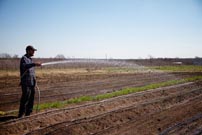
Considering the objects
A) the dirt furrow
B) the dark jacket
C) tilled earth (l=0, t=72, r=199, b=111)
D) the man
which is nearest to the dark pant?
the man

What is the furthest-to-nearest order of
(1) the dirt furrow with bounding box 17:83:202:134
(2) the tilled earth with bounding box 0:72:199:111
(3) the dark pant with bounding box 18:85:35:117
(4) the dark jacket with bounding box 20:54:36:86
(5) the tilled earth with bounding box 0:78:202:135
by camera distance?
(2) the tilled earth with bounding box 0:72:199:111 < (3) the dark pant with bounding box 18:85:35:117 < (4) the dark jacket with bounding box 20:54:36:86 < (1) the dirt furrow with bounding box 17:83:202:134 < (5) the tilled earth with bounding box 0:78:202:135

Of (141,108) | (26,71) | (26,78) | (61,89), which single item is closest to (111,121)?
(141,108)

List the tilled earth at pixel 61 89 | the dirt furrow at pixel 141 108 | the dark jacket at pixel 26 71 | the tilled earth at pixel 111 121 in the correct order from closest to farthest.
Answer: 1. the tilled earth at pixel 111 121
2. the dirt furrow at pixel 141 108
3. the dark jacket at pixel 26 71
4. the tilled earth at pixel 61 89

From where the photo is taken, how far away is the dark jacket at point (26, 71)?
679 centimetres

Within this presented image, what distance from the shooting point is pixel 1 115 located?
764cm

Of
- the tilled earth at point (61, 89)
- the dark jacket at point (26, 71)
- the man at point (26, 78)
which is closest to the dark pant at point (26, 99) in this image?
the man at point (26, 78)

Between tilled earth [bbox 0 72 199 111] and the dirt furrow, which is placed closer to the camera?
the dirt furrow

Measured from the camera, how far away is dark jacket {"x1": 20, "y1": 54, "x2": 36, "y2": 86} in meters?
6.79

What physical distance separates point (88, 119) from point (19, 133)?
2.16 metres

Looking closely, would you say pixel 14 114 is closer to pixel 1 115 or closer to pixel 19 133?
pixel 1 115

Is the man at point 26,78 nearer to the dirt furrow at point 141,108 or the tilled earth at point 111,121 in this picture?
the tilled earth at point 111,121

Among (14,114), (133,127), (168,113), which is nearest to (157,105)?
(168,113)

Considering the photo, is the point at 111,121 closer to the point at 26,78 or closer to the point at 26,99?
the point at 26,99

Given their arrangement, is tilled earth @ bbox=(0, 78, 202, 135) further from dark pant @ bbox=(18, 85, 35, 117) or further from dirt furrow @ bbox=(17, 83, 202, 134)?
dark pant @ bbox=(18, 85, 35, 117)
